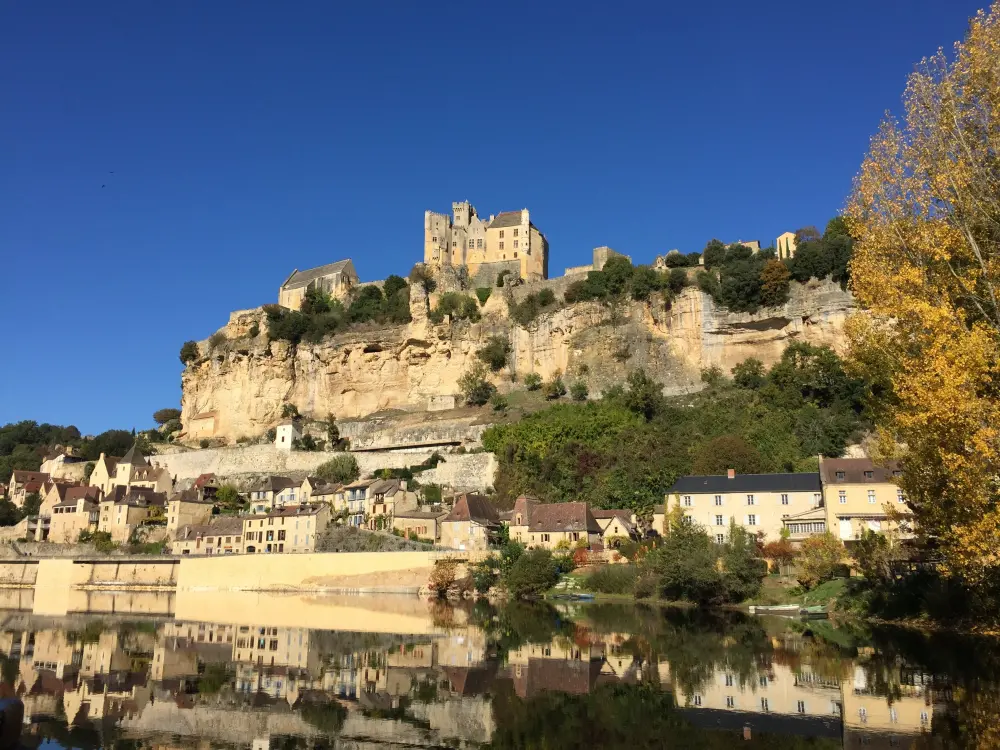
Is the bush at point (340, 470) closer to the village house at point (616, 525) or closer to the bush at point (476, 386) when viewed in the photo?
the bush at point (476, 386)

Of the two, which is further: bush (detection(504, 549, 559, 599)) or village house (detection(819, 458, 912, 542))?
bush (detection(504, 549, 559, 599))

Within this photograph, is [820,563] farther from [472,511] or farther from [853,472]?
[472,511]

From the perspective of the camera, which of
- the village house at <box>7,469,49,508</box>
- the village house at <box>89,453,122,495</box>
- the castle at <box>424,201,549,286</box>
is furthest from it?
the castle at <box>424,201,549,286</box>

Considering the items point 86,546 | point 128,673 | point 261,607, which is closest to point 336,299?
point 86,546

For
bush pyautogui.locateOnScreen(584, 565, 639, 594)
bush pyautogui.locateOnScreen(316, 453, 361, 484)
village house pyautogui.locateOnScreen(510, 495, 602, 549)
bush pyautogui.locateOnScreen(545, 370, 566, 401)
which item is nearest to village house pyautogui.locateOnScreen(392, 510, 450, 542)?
village house pyautogui.locateOnScreen(510, 495, 602, 549)

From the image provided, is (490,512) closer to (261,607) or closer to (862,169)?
(261,607)

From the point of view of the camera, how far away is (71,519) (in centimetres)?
5541

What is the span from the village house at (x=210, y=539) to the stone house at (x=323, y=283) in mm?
29932

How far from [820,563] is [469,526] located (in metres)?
18.9

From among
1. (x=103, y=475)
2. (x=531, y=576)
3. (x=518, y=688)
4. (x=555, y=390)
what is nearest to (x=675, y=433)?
(x=555, y=390)

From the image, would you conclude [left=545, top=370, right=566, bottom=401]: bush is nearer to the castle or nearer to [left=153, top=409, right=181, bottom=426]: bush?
the castle

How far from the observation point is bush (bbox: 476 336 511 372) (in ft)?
208

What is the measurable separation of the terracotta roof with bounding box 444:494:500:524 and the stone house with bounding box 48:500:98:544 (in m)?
26.9

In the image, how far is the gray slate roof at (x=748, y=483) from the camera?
125 feet
